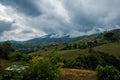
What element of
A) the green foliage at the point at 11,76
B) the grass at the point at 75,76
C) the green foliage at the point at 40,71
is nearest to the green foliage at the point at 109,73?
the grass at the point at 75,76

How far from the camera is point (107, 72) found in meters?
75.1

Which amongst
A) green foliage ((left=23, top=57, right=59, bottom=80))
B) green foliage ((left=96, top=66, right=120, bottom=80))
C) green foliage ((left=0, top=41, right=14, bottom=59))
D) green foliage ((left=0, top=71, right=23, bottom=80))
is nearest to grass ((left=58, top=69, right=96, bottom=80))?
green foliage ((left=96, top=66, right=120, bottom=80))

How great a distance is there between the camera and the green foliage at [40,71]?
2571 inches

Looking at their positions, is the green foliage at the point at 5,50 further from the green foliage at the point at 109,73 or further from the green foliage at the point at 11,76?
the green foliage at the point at 109,73

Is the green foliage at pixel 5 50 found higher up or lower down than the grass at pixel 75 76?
higher up

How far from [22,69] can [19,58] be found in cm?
5895

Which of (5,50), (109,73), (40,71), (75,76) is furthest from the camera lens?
(5,50)

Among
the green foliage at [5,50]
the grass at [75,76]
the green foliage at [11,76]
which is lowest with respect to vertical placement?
the grass at [75,76]

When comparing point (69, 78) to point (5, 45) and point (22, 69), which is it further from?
point (5, 45)

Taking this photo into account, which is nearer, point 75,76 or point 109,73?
point 109,73

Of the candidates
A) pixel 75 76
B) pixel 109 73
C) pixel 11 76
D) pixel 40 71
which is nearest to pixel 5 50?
pixel 75 76

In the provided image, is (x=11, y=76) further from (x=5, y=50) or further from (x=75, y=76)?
(x=5, y=50)

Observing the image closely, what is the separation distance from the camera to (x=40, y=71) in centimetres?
6519

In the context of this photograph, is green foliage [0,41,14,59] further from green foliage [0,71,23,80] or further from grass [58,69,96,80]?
green foliage [0,71,23,80]
